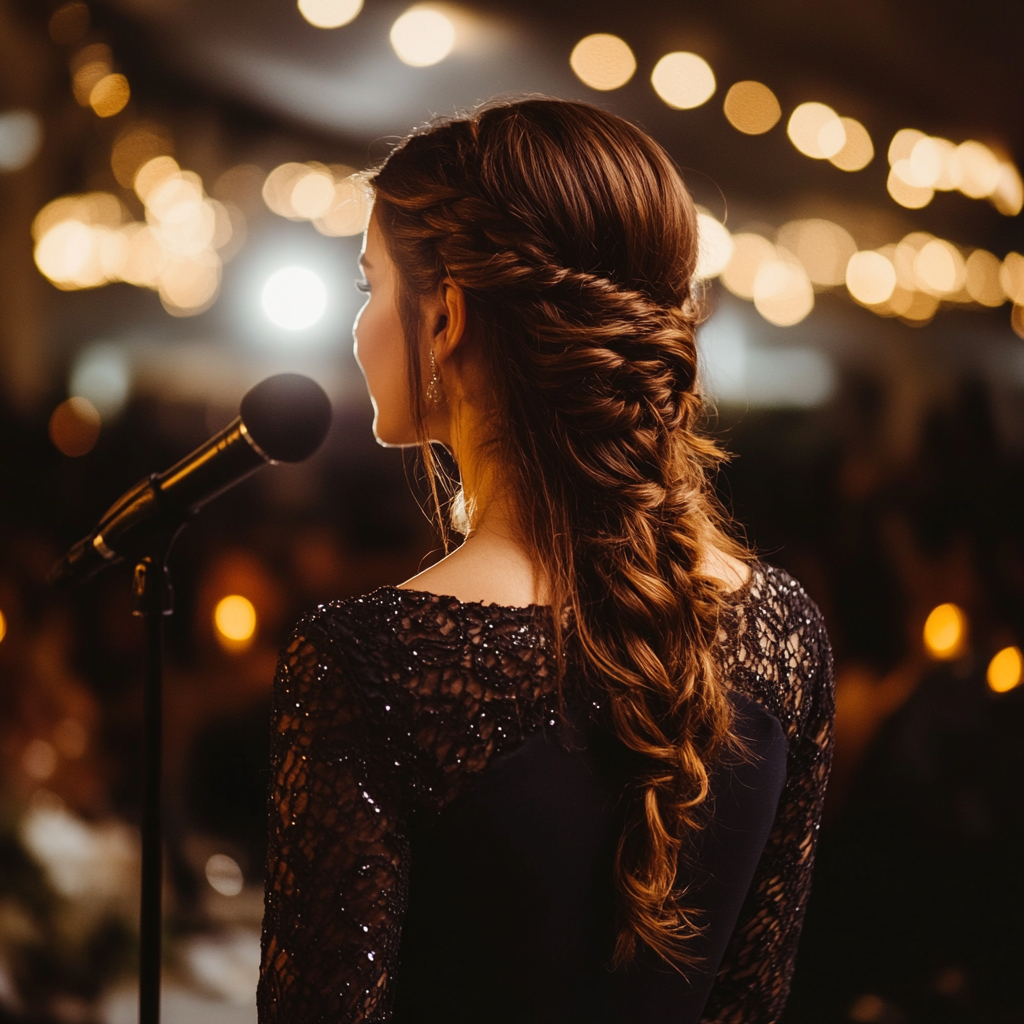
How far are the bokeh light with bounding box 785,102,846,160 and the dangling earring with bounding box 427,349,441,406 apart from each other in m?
2.33

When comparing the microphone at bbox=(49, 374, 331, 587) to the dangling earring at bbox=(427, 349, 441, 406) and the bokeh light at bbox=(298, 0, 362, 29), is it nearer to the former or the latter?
the dangling earring at bbox=(427, 349, 441, 406)

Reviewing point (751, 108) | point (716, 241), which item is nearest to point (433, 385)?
point (751, 108)

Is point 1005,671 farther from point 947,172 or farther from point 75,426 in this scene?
point 75,426

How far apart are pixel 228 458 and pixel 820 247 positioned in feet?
9.14

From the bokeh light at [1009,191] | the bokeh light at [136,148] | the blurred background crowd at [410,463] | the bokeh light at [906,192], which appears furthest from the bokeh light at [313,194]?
the bokeh light at [1009,191]

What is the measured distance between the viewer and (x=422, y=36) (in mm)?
2785

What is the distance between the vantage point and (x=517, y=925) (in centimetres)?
74

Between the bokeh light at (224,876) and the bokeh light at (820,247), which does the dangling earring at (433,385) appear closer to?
the bokeh light at (224,876)

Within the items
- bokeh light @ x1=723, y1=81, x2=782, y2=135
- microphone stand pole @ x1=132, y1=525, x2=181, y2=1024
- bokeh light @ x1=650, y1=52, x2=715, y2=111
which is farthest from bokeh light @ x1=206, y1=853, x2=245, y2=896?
bokeh light @ x1=723, y1=81, x2=782, y2=135

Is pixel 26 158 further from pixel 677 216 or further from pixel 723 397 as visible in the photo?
pixel 677 216

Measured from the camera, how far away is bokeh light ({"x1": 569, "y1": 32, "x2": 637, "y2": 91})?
104 inches

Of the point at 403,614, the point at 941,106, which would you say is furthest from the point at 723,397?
the point at 403,614

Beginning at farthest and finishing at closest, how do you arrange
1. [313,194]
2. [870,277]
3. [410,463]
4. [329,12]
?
[410,463] < [313,194] < [870,277] < [329,12]

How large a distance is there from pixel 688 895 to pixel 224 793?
6.52 feet
